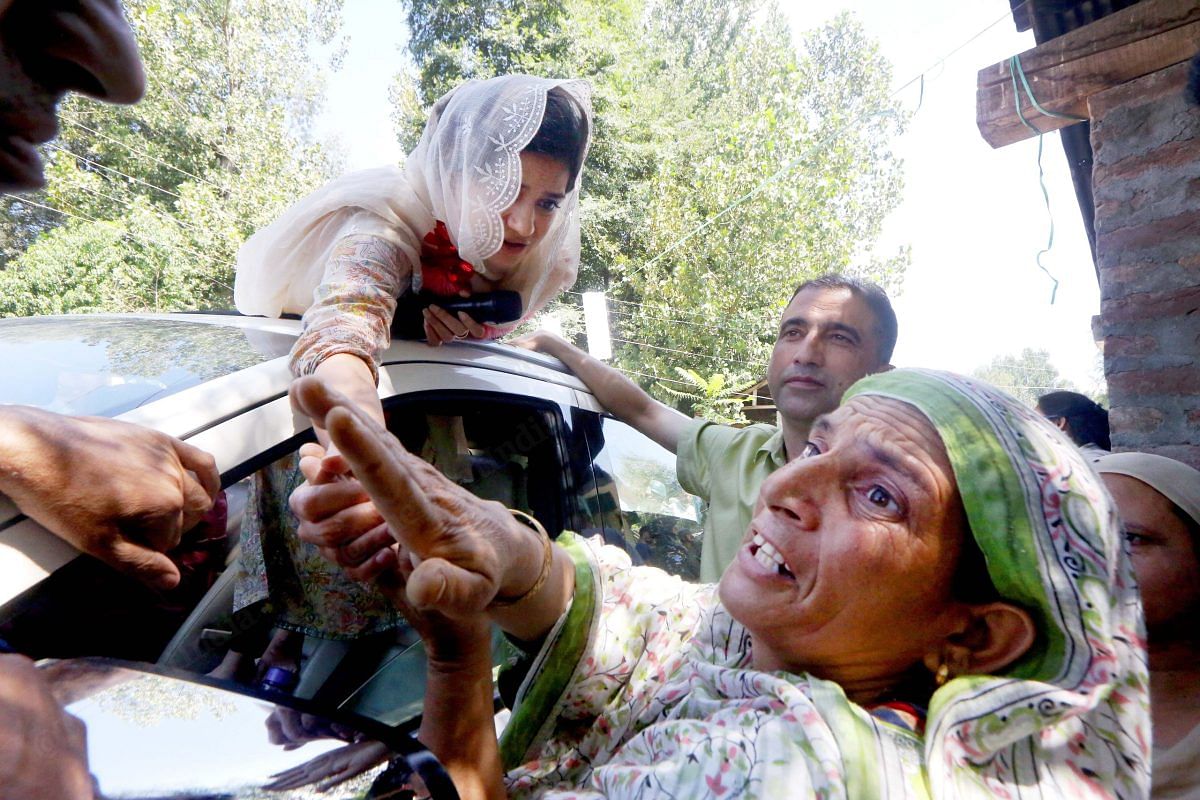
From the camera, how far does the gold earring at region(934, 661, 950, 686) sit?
1.15 meters

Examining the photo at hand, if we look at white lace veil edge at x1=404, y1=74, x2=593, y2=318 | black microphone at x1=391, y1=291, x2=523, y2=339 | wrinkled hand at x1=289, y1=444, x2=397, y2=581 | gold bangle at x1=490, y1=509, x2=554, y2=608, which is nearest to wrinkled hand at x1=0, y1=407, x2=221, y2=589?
wrinkled hand at x1=289, y1=444, x2=397, y2=581

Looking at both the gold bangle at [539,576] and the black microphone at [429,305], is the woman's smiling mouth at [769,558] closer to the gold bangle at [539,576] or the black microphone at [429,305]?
the gold bangle at [539,576]

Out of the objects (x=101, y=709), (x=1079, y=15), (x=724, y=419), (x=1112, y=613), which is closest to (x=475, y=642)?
(x=101, y=709)

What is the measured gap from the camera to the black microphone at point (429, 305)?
191 centimetres

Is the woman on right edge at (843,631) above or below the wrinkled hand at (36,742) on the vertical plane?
below

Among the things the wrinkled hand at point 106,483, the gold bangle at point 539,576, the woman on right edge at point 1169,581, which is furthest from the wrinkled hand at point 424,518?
the woman on right edge at point 1169,581

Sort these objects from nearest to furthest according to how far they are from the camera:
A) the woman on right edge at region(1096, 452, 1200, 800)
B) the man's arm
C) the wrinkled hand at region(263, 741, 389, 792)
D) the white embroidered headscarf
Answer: the wrinkled hand at region(263, 741, 389, 792), the woman on right edge at region(1096, 452, 1200, 800), the white embroidered headscarf, the man's arm

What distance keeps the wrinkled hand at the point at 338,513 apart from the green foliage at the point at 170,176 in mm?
16877

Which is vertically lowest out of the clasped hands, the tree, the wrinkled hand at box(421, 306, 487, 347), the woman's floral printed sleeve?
the tree

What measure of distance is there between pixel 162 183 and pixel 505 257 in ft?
62.2

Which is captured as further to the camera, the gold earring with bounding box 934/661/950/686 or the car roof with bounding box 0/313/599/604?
the gold earring with bounding box 934/661/950/686

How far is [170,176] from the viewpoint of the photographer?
17.4 metres

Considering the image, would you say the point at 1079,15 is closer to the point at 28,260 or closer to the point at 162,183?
the point at 28,260

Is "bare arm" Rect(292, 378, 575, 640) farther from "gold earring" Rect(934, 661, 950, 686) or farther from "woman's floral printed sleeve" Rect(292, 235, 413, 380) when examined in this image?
"gold earring" Rect(934, 661, 950, 686)
